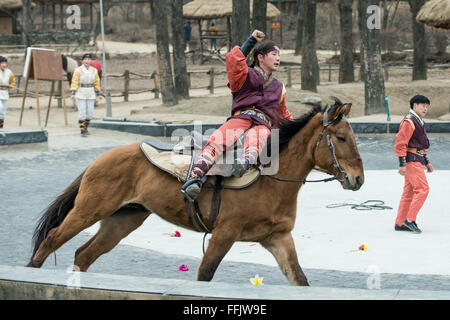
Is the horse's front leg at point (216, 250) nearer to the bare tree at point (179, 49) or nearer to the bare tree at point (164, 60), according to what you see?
the bare tree at point (164, 60)

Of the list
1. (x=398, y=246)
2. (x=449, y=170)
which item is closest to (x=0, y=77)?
(x=449, y=170)

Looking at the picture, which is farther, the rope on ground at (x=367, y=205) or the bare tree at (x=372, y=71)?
the bare tree at (x=372, y=71)

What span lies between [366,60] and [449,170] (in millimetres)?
10311

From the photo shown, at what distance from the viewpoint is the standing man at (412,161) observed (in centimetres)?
934

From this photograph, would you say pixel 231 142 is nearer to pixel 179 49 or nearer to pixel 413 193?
pixel 413 193

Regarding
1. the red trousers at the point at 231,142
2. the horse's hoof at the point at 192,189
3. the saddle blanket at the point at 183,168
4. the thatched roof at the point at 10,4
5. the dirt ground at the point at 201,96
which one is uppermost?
the thatched roof at the point at 10,4

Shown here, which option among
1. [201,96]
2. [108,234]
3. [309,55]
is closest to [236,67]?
[108,234]

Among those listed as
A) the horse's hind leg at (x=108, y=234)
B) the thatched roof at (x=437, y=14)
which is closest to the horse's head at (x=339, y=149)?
the horse's hind leg at (x=108, y=234)

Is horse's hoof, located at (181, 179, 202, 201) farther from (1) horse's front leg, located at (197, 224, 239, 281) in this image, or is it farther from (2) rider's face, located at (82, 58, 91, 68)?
(2) rider's face, located at (82, 58, 91, 68)

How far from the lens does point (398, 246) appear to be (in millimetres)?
8672

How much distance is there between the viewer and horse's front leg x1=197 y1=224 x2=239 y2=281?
609 cm

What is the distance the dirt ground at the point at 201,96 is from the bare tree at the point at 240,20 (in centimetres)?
229

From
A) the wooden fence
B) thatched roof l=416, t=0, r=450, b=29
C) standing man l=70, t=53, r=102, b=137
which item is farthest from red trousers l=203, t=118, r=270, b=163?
the wooden fence

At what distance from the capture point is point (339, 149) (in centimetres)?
623
